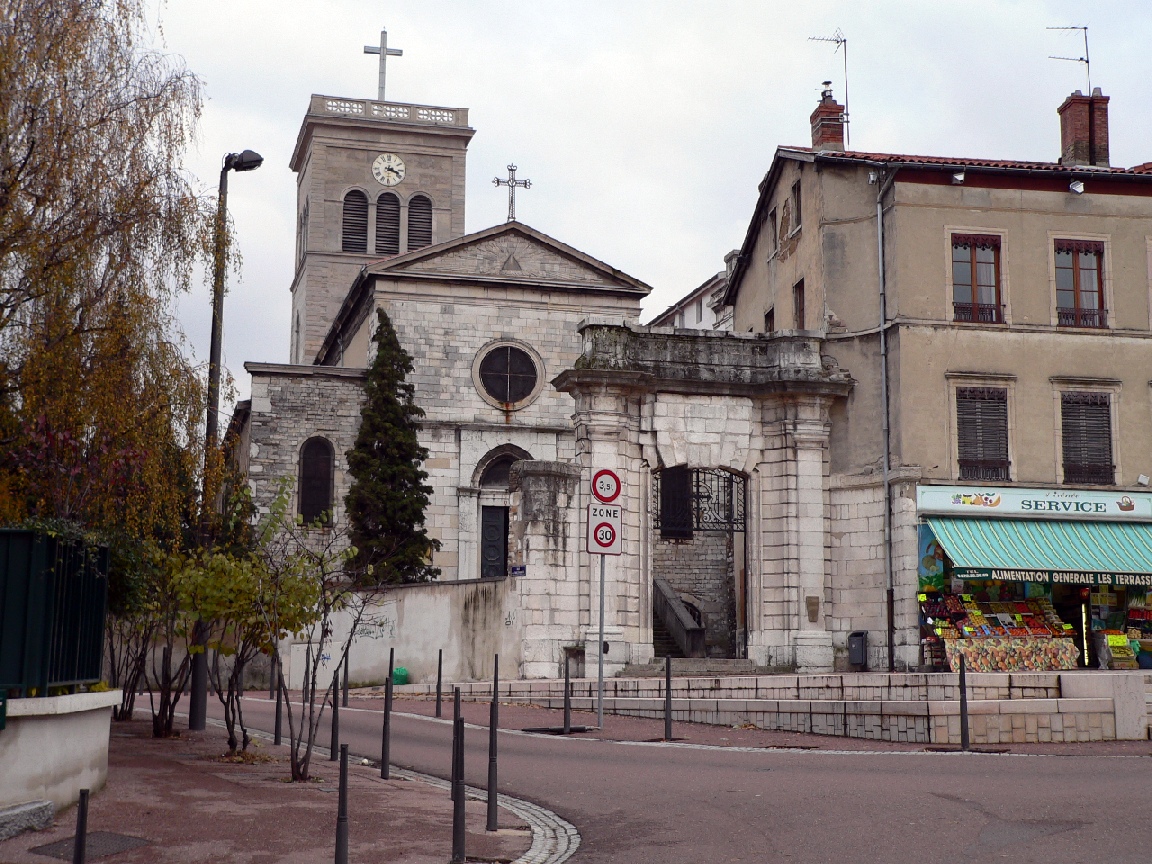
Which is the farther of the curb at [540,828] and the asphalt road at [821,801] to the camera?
the curb at [540,828]

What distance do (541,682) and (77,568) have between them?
11.8m

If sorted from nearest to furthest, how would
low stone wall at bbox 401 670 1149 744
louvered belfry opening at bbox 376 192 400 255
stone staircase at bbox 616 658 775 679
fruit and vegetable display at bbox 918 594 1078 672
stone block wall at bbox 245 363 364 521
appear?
1. low stone wall at bbox 401 670 1149 744
2. fruit and vegetable display at bbox 918 594 1078 672
3. stone staircase at bbox 616 658 775 679
4. stone block wall at bbox 245 363 364 521
5. louvered belfry opening at bbox 376 192 400 255

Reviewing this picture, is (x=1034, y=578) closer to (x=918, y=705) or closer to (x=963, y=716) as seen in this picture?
(x=918, y=705)

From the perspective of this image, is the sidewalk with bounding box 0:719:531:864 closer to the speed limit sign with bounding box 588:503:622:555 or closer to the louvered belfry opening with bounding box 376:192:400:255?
the speed limit sign with bounding box 588:503:622:555

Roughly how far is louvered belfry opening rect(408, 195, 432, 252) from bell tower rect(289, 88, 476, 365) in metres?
0.04

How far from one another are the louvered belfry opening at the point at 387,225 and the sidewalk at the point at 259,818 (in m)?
43.2

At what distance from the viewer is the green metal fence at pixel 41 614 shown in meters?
10.0

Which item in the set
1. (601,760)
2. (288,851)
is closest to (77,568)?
(288,851)

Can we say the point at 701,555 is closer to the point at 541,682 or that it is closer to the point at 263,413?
the point at 263,413

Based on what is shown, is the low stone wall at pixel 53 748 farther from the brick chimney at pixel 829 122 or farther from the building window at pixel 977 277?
the brick chimney at pixel 829 122

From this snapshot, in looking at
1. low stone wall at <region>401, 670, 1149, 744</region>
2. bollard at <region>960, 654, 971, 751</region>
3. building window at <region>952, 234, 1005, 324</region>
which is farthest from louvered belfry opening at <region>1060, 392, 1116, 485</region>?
bollard at <region>960, 654, 971, 751</region>

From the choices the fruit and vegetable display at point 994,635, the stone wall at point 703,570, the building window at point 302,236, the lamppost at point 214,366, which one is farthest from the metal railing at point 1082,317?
the building window at point 302,236

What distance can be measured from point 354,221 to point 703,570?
25.5 metres

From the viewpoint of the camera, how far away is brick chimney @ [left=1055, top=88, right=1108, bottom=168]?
27969 millimetres
